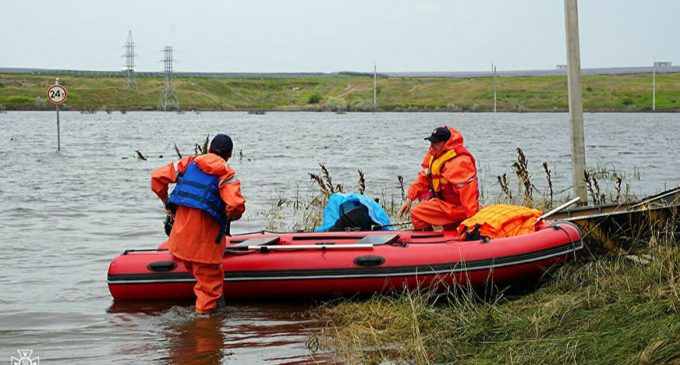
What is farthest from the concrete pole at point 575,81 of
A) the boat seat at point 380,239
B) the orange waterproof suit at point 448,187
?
the boat seat at point 380,239

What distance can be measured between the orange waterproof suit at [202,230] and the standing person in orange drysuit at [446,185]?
83.9 inches

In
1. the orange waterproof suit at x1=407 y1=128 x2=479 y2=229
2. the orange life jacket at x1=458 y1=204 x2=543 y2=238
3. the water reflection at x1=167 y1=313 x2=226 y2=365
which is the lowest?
the water reflection at x1=167 y1=313 x2=226 y2=365

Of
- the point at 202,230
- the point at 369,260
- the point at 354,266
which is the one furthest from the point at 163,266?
the point at 369,260

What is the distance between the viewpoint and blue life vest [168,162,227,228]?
26.0ft

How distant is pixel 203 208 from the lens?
789 centimetres

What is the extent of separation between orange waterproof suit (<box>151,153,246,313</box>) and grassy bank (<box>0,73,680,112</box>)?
8367 centimetres

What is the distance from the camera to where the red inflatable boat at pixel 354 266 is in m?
8.21

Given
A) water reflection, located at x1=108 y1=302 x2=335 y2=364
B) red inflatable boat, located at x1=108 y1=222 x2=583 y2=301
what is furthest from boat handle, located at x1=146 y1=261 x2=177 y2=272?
water reflection, located at x1=108 y1=302 x2=335 y2=364

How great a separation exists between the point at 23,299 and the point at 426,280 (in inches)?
149

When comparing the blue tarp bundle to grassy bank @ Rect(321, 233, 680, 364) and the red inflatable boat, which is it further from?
grassy bank @ Rect(321, 233, 680, 364)

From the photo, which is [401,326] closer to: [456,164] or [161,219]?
[456,164]

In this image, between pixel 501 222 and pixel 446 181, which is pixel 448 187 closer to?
pixel 446 181

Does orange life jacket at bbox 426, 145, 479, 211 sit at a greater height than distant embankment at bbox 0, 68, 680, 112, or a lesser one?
lesser

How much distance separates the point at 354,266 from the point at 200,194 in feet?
4.69
